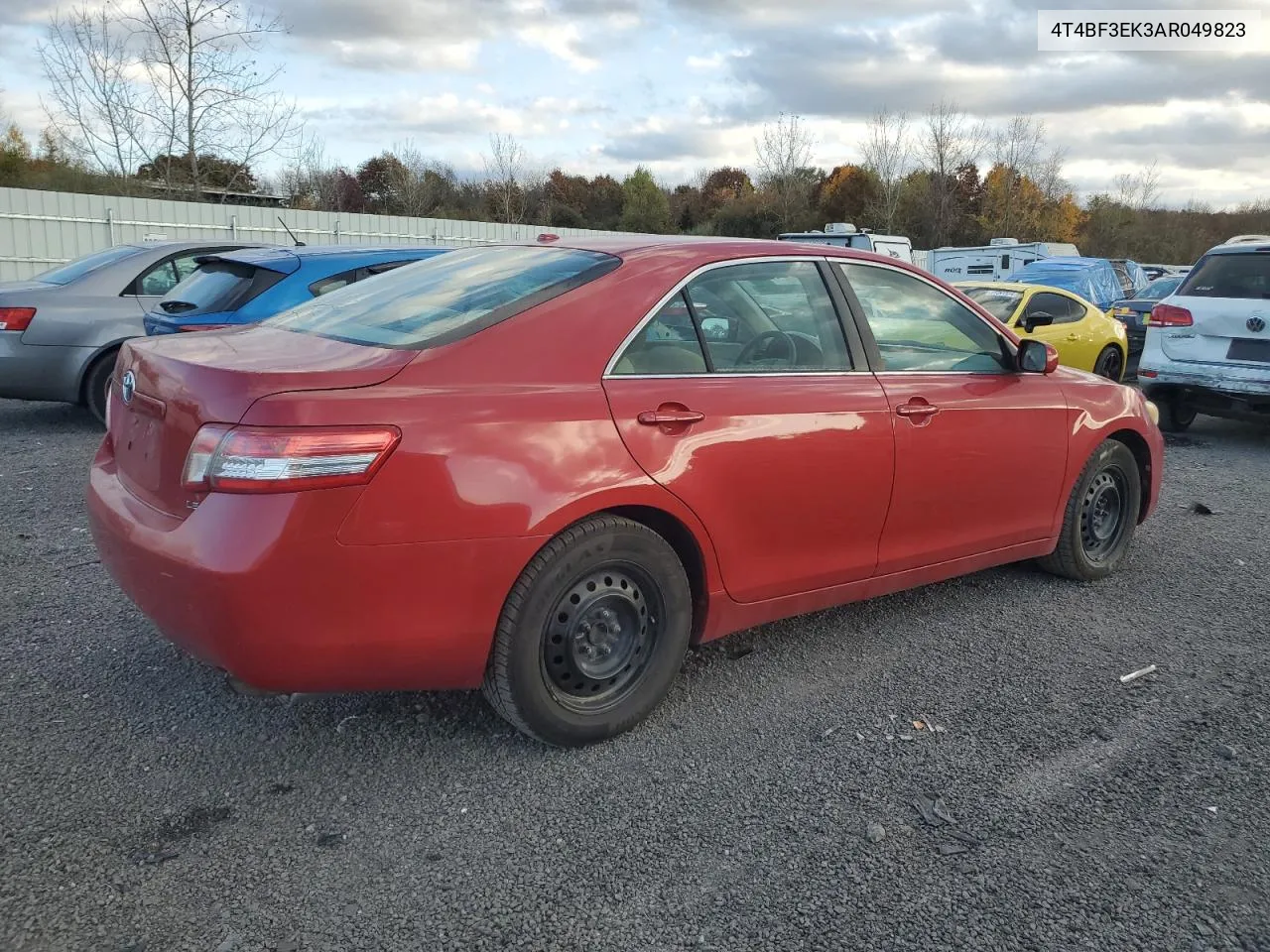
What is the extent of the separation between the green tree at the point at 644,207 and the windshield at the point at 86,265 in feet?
122

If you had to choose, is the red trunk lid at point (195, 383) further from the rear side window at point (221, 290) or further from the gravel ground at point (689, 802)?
the rear side window at point (221, 290)

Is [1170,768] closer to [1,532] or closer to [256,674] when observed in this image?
[256,674]

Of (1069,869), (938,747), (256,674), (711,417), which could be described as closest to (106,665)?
(256,674)

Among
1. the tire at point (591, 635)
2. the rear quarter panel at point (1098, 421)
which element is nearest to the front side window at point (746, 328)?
the tire at point (591, 635)

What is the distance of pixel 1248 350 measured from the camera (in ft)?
28.1

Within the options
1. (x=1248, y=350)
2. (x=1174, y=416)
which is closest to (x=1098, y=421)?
(x=1248, y=350)

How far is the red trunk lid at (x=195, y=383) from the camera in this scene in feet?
8.78

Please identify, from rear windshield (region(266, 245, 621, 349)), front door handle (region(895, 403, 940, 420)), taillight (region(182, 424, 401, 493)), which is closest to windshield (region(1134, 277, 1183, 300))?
front door handle (region(895, 403, 940, 420))

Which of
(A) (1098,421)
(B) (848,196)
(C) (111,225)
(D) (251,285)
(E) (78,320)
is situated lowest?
(A) (1098,421)

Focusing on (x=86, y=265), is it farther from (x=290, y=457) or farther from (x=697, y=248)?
(x=290, y=457)

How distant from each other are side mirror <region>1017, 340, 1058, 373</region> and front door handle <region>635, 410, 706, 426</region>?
6.18 feet

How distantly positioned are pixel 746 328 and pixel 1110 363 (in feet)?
33.6

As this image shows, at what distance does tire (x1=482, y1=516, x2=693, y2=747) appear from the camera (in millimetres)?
2947

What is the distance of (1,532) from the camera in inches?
210
